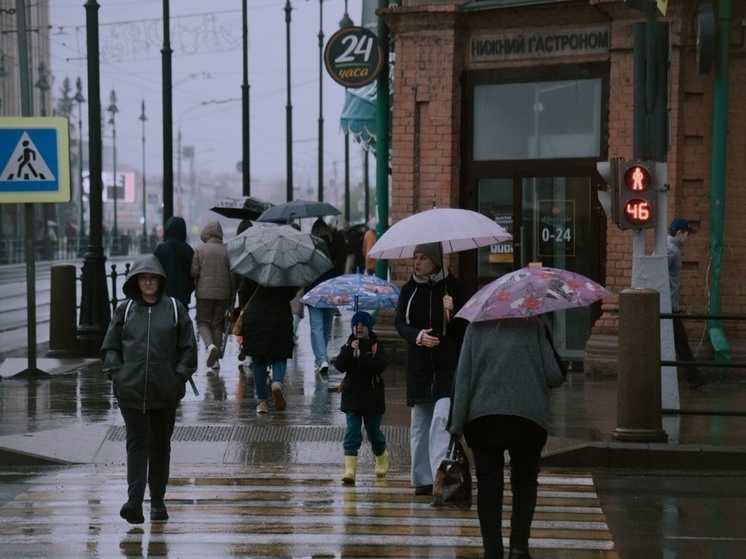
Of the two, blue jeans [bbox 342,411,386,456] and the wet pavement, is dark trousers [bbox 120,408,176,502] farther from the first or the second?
blue jeans [bbox 342,411,386,456]

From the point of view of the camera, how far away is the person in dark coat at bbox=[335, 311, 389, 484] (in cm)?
1020

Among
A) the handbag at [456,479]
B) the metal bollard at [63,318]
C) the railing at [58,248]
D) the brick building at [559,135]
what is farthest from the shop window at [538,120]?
the railing at [58,248]

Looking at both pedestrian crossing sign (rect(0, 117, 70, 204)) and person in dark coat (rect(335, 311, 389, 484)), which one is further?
pedestrian crossing sign (rect(0, 117, 70, 204))

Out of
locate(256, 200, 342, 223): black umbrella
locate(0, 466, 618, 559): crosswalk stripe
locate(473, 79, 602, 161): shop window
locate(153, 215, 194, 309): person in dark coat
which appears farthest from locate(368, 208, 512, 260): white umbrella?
locate(256, 200, 342, 223): black umbrella

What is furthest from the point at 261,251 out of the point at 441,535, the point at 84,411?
the point at 441,535

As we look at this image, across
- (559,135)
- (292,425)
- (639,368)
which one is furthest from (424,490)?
(559,135)

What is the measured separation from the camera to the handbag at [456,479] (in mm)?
8656

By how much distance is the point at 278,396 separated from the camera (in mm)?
14117

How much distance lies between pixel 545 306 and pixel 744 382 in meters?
9.58

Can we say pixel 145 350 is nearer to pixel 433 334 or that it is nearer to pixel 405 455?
pixel 433 334

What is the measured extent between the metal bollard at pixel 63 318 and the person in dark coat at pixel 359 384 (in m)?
9.23

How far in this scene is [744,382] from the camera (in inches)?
651

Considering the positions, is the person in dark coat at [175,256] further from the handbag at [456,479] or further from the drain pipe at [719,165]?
the handbag at [456,479]

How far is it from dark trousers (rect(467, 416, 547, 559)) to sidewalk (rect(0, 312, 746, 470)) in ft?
12.9
